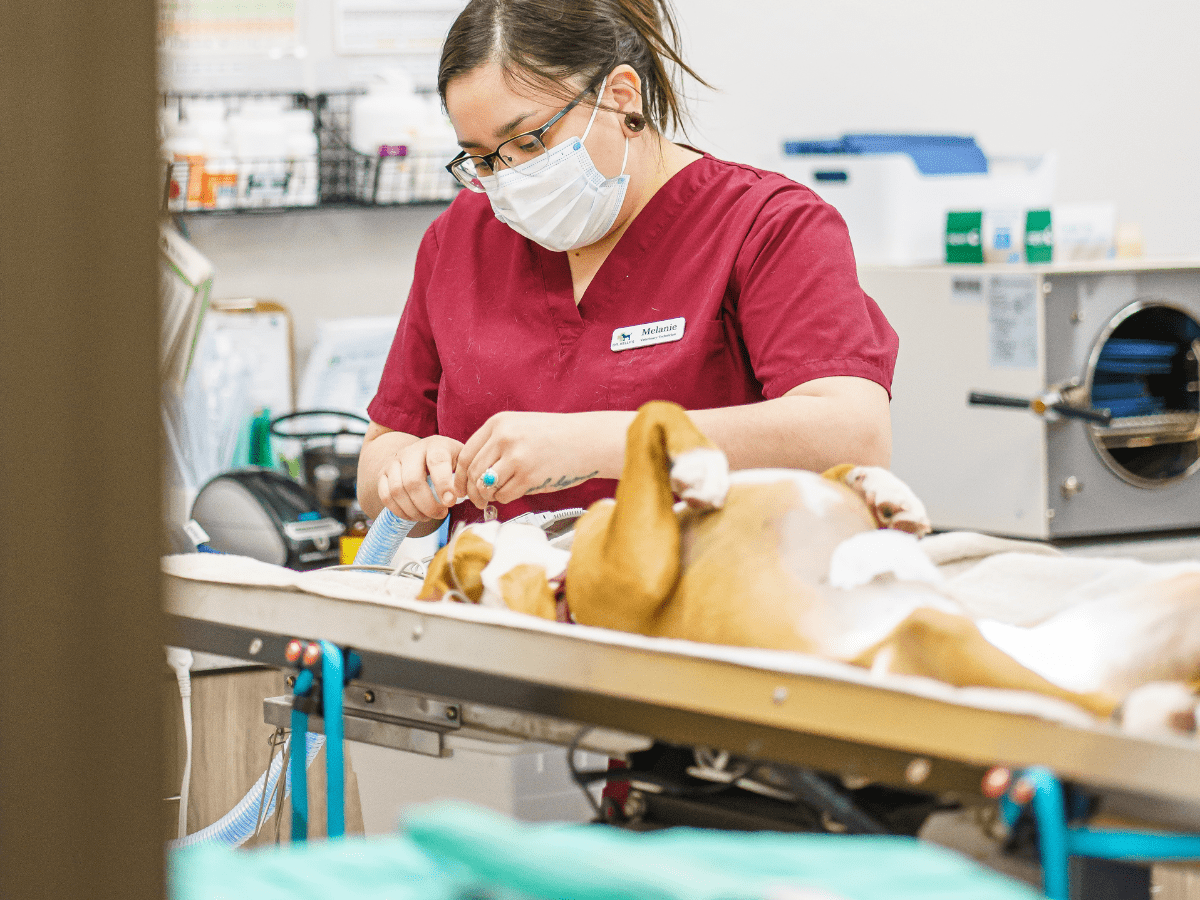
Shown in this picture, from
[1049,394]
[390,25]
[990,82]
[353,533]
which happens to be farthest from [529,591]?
[990,82]

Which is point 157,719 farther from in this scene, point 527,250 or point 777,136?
point 777,136

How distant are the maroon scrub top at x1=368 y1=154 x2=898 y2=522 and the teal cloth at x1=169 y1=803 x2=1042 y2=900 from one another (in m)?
0.75

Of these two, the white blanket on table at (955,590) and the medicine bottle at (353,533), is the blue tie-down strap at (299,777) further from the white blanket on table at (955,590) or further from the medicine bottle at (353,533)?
the medicine bottle at (353,533)

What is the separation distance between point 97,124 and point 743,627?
1.77 feet

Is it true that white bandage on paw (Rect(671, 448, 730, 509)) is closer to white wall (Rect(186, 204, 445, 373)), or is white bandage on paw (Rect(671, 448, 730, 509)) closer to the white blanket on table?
the white blanket on table

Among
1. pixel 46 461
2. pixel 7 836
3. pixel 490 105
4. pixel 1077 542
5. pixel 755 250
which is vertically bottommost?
pixel 1077 542

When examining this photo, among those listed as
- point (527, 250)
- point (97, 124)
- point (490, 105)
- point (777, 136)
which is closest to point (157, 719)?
point (97, 124)

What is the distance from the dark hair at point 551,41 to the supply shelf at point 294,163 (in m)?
0.99

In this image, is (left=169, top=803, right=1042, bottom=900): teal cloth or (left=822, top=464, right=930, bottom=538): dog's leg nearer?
(left=169, top=803, right=1042, bottom=900): teal cloth

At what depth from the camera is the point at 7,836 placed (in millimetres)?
365

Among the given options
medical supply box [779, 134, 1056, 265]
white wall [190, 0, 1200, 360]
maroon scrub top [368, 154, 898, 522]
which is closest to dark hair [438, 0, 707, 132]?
maroon scrub top [368, 154, 898, 522]

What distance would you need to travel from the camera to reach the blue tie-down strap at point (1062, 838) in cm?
60

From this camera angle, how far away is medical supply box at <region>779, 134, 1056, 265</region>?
7.83 feet

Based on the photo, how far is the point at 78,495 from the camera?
0.36 m
